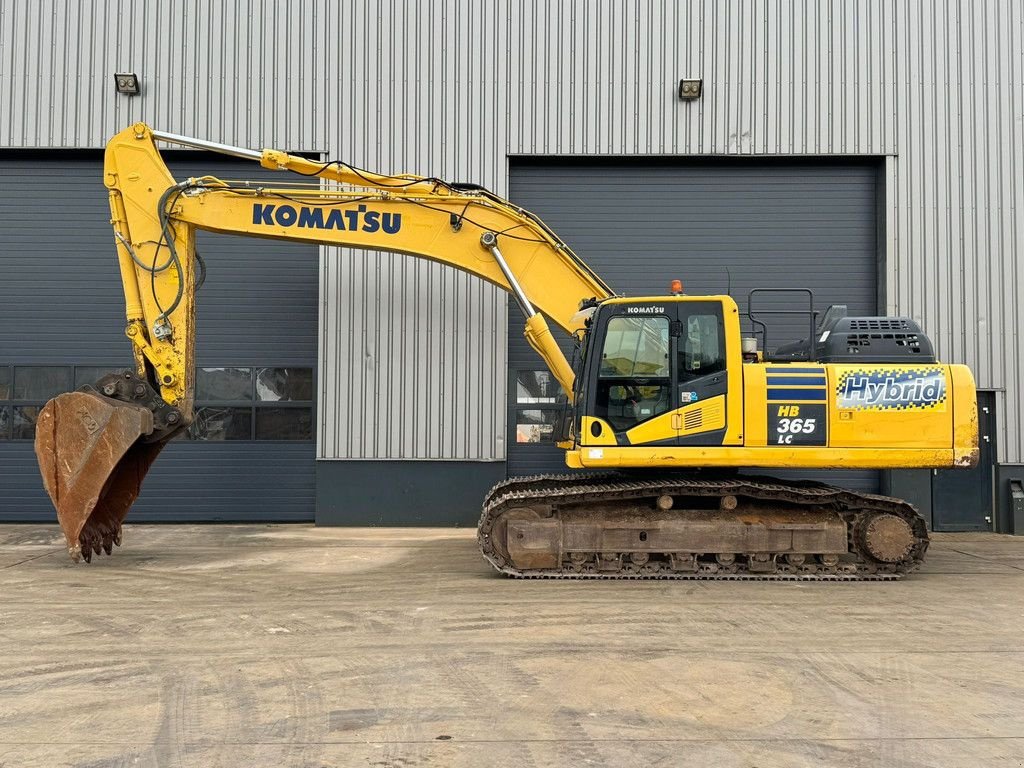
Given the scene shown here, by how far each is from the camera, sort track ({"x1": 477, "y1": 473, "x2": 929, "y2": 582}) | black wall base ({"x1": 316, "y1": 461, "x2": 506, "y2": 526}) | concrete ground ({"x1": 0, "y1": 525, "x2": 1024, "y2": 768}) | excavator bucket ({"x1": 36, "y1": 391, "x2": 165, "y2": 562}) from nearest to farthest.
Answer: concrete ground ({"x1": 0, "y1": 525, "x2": 1024, "y2": 768})
track ({"x1": 477, "y1": 473, "x2": 929, "y2": 582})
excavator bucket ({"x1": 36, "y1": 391, "x2": 165, "y2": 562})
black wall base ({"x1": 316, "y1": 461, "x2": 506, "y2": 526})

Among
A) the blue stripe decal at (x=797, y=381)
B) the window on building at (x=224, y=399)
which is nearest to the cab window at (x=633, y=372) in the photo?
the blue stripe decal at (x=797, y=381)

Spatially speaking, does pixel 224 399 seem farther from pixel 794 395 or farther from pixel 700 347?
pixel 794 395

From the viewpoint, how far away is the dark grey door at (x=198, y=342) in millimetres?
13422

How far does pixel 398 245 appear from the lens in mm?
10273

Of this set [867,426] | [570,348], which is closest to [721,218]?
[570,348]

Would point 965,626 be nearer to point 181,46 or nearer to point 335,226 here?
point 335,226

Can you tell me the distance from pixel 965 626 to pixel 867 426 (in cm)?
241

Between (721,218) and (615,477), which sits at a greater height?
(721,218)

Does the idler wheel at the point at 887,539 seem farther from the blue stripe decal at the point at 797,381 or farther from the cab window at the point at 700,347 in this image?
the cab window at the point at 700,347

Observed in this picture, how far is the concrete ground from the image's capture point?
4238 millimetres

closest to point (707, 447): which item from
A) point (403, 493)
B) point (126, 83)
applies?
point (403, 493)

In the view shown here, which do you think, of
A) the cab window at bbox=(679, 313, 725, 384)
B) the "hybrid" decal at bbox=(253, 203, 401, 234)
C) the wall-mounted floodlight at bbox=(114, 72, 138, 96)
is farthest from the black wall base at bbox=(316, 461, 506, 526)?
the wall-mounted floodlight at bbox=(114, 72, 138, 96)

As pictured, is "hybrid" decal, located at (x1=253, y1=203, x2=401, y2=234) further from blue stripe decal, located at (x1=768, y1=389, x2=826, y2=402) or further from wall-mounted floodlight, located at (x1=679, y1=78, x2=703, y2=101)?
wall-mounted floodlight, located at (x1=679, y1=78, x2=703, y2=101)

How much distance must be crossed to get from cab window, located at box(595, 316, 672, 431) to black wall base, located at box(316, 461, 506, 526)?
4.62m
